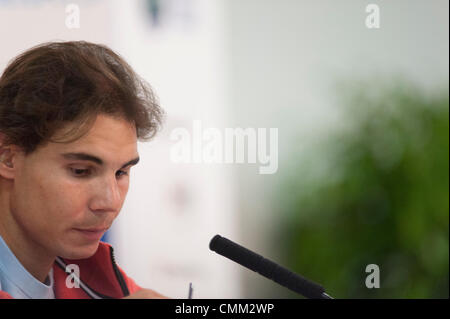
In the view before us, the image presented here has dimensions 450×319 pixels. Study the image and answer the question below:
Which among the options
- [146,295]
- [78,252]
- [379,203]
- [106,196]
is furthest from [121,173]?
[379,203]

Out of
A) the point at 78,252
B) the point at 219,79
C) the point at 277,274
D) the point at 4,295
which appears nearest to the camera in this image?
the point at 277,274

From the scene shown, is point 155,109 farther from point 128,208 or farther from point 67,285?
point 67,285

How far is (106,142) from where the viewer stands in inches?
40.9

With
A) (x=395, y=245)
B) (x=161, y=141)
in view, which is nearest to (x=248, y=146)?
(x=161, y=141)

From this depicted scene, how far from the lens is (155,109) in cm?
117

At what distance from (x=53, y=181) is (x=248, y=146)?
1.49 ft

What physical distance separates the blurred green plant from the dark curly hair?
73 cm

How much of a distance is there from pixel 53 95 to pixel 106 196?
0.70ft

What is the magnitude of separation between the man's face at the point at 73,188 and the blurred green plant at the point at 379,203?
66 centimetres

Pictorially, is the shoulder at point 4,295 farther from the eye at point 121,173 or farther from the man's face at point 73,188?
the eye at point 121,173

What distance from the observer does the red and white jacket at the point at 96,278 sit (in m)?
1.11

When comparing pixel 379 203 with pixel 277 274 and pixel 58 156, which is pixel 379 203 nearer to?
pixel 277 274

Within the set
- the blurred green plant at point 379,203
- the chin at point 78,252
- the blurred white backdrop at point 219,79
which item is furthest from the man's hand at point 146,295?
the blurred green plant at point 379,203

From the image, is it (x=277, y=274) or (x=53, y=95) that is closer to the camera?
(x=277, y=274)
